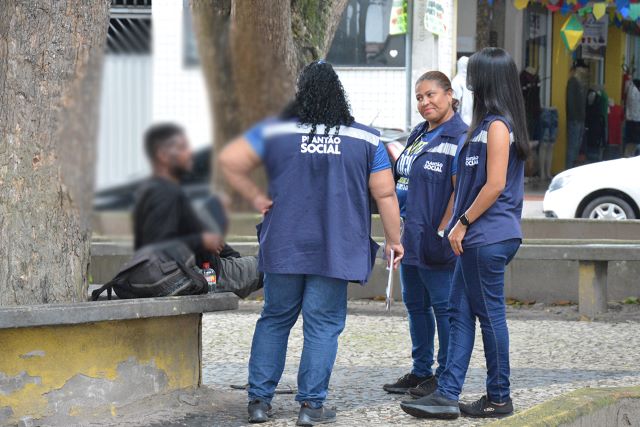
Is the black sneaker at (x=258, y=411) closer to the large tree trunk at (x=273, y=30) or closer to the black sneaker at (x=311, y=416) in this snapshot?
the black sneaker at (x=311, y=416)

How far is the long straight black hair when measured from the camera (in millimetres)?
5980

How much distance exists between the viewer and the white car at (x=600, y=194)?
15.2 metres

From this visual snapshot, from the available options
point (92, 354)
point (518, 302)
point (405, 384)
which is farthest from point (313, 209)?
point (518, 302)

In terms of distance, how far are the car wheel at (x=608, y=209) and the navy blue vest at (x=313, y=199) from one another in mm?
9818

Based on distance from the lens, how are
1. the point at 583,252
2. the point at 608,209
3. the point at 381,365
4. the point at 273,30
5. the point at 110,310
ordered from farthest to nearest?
the point at 608,209 → the point at 583,252 → the point at 273,30 → the point at 381,365 → the point at 110,310

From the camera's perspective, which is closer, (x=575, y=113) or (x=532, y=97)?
(x=575, y=113)

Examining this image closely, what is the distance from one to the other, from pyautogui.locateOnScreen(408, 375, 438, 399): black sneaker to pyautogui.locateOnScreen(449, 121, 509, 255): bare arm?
3.62 ft

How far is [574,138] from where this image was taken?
24234mm

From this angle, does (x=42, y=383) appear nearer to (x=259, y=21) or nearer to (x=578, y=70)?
(x=259, y=21)

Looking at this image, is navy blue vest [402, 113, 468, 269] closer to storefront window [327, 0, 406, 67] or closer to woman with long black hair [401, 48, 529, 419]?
woman with long black hair [401, 48, 529, 419]

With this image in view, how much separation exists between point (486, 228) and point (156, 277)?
1.62 meters

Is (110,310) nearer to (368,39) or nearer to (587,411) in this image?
(587,411)

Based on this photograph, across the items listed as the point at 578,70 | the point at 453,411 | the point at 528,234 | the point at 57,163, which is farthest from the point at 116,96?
the point at 578,70

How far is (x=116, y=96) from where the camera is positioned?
5320 millimetres
